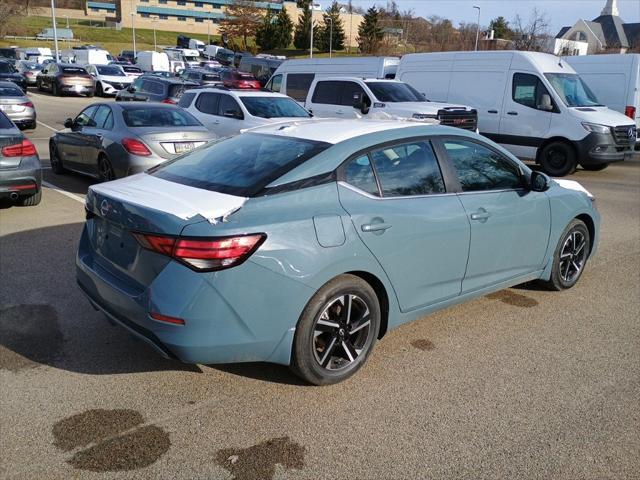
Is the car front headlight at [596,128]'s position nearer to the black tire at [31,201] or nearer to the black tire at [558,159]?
the black tire at [558,159]

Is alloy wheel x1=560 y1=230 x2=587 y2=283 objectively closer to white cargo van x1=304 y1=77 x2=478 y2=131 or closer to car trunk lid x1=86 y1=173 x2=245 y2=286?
car trunk lid x1=86 y1=173 x2=245 y2=286

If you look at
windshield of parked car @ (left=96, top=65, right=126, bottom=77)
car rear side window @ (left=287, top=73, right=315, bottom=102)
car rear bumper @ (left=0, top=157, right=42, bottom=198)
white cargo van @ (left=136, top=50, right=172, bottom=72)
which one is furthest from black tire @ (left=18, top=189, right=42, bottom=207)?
white cargo van @ (left=136, top=50, right=172, bottom=72)

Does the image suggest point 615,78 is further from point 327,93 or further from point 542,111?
point 327,93

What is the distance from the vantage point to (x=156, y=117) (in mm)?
9531

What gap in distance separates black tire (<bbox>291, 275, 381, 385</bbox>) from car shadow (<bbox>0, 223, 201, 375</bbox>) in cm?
84

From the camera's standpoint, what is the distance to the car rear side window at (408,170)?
156 inches

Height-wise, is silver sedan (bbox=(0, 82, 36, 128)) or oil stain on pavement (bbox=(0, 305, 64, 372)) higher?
silver sedan (bbox=(0, 82, 36, 128))

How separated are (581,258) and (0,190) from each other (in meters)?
6.88

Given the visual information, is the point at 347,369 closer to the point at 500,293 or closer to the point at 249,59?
the point at 500,293

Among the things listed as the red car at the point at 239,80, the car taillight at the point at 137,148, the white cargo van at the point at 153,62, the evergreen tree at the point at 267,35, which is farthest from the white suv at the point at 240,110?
the evergreen tree at the point at 267,35

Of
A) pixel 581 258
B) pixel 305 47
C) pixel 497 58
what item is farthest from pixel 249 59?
pixel 305 47

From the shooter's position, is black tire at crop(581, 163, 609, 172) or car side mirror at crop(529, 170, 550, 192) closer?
car side mirror at crop(529, 170, 550, 192)

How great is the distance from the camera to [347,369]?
3.77 metres

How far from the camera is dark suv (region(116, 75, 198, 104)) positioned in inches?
742
